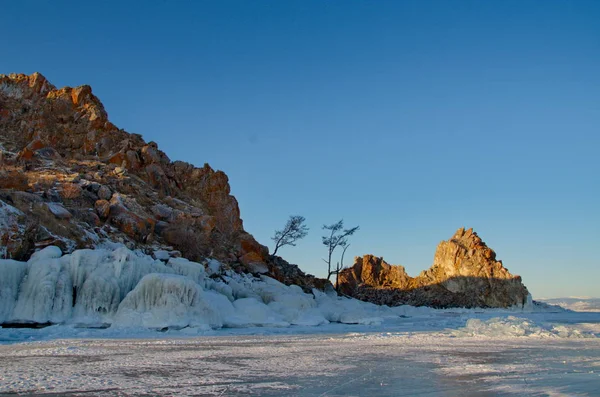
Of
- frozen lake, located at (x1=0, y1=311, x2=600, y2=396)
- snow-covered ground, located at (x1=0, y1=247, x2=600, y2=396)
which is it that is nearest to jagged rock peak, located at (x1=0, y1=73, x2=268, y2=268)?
snow-covered ground, located at (x1=0, y1=247, x2=600, y2=396)

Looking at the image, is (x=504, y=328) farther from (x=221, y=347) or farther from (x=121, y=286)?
(x=121, y=286)

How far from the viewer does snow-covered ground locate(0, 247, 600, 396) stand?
6.41 m

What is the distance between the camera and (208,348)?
11844 millimetres

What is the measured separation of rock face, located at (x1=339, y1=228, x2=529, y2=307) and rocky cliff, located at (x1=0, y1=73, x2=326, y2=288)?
2195 centimetres

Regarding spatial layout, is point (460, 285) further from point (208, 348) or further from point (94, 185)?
point (208, 348)

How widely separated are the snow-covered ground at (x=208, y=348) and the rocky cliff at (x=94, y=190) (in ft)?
10.8

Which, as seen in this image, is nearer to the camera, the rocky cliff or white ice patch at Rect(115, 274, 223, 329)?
white ice patch at Rect(115, 274, 223, 329)

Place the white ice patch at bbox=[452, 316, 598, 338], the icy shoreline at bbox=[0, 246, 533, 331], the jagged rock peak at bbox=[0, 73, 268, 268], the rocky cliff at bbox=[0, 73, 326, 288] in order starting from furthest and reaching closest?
the jagged rock peak at bbox=[0, 73, 268, 268] → the rocky cliff at bbox=[0, 73, 326, 288] → the icy shoreline at bbox=[0, 246, 533, 331] → the white ice patch at bbox=[452, 316, 598, 338]

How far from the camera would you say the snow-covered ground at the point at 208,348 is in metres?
6.41

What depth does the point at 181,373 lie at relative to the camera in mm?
7406

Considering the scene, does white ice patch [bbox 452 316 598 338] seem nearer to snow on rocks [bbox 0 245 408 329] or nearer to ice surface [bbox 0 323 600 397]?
ice surface [bbox 0 323 600 397]

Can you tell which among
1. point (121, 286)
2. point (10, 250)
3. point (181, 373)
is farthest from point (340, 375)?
point (10, 250)

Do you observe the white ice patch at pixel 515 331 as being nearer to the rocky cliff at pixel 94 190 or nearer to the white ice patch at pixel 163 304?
the white ice patch at pixel 163 304

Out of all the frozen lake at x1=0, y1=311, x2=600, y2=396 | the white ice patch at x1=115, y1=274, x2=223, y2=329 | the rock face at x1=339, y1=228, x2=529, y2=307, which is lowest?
the frozen lake at x1=0, y1=311, x2=600, y2=396
